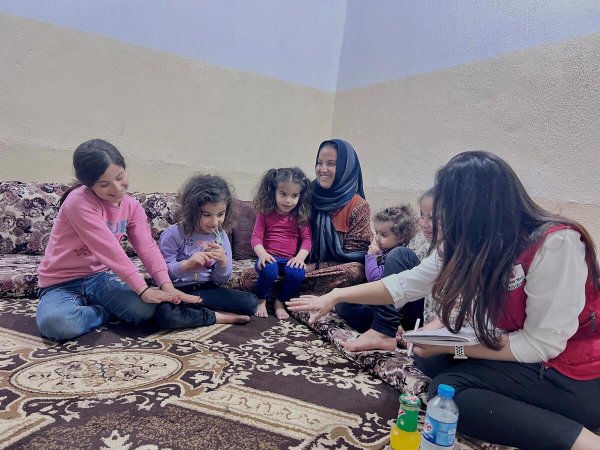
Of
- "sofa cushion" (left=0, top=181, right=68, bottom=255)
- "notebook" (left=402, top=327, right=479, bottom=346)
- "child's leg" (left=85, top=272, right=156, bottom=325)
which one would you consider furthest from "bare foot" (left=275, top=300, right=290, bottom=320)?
"sofa cushion" (left=0, top=181, right=68, bottom=255)

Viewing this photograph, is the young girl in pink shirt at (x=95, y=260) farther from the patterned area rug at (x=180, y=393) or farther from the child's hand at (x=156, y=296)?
the patterned area rug at (x=180, y=393)

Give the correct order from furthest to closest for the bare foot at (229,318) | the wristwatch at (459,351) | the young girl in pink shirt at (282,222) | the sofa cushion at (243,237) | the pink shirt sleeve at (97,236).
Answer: the sofa cushion at (243,237) → the young girl in pink shirt at (282,222) → the bare foot at (229,318) → the pink shirt sleeve at (97,236) → the wristwatch at (459,351)

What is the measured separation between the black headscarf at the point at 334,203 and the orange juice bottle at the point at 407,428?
4.29ft

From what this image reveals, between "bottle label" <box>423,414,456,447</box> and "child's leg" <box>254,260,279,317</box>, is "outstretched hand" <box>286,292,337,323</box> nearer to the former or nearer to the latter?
"bottle label" <box>423,414,456,447</box>

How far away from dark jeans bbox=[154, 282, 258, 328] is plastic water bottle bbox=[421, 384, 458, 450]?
117cm

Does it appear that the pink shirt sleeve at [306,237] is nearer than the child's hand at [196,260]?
No

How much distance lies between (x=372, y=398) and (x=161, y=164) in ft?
7.62

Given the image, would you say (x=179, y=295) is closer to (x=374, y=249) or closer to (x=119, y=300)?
(x=119, y=300)

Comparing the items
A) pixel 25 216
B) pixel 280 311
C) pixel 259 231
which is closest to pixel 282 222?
pixel 259 231

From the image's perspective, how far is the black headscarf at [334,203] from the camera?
2395 millimetres

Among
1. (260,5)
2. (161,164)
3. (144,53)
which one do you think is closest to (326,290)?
(161,164)

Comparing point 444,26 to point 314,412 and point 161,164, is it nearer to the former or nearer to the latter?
point 161,164

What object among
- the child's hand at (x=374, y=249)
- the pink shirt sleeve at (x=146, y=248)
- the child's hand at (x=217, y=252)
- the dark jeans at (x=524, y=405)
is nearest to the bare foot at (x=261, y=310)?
the child's hand at (x=217, y=252)

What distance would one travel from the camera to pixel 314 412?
127 centimetres
